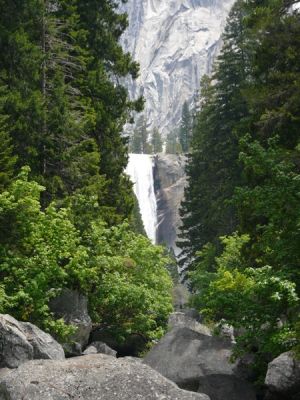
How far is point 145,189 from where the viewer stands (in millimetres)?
100250

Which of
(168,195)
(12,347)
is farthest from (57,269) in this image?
(168,195)

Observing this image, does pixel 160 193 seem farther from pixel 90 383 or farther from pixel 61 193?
pixel 90 383

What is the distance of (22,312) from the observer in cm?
1274

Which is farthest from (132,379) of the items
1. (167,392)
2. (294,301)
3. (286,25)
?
(286,25)

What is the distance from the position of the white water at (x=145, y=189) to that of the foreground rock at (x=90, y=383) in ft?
291

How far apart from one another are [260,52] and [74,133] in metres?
6.63

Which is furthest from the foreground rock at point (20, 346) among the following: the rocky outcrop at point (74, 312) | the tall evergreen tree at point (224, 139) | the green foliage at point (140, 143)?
the green foliage at point (140, 143)

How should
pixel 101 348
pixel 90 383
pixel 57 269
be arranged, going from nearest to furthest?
pixel 90 383, pixel 57 269, pixel 101 348

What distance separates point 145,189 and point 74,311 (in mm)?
86033

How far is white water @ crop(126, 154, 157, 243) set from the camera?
98.0 meters

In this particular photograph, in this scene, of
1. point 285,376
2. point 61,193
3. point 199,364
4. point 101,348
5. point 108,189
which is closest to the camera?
point 285,376

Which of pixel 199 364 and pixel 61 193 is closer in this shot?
pixel 199 364

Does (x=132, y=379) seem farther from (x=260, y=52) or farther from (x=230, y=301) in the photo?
(x=260, y=52)

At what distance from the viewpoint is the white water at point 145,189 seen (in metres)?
98.0
